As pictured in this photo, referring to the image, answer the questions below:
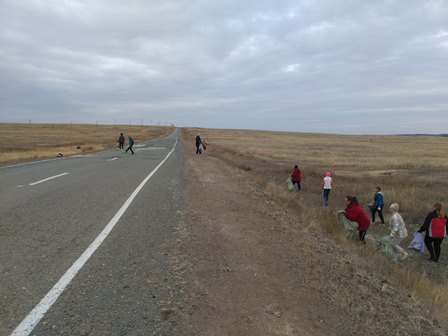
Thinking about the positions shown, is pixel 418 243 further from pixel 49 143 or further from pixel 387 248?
pixel 49 143

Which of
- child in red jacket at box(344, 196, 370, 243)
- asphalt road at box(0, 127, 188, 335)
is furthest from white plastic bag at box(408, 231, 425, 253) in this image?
asphalt road at box(0, 127, 188, 335)

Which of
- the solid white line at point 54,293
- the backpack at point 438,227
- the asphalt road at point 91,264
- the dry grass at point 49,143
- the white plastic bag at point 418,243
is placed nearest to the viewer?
the solid white line at point 54,293

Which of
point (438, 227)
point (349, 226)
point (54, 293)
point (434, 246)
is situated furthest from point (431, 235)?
point (54, 293)

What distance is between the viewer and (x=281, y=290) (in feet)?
15.3

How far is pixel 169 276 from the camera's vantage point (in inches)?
183

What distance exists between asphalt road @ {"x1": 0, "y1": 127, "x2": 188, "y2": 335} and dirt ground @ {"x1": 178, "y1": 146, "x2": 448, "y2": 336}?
0.35m

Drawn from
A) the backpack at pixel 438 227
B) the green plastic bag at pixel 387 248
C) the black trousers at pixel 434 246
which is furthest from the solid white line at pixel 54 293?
the black trousers at pixel 434 246

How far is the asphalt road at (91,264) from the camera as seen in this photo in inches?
141

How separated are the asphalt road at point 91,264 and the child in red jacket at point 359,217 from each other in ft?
17.6

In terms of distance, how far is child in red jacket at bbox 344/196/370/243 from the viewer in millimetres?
11102

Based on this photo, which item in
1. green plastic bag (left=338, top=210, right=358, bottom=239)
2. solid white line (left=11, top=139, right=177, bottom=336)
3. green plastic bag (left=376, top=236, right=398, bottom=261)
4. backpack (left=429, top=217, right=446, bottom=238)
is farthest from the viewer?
backpack (left=429, top=217, right=446, bottom=238)

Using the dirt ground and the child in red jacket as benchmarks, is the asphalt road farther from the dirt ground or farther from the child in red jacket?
the child in red jacket

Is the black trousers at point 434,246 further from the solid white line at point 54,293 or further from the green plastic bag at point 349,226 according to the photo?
the solid white line at point 54,293

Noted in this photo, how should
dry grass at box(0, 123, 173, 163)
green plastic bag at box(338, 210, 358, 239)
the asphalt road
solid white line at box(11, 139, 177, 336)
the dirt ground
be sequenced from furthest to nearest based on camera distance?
dry grass at box(0, 123, 173, 163) < green plastic bag at box(338, 210, 358, 239) < the dirt ground < the asphalt road < solid white line at box(11, 139, 177, 336)
